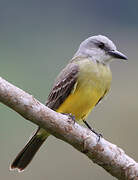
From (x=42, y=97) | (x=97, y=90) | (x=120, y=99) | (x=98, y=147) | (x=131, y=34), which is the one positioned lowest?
(x=98, y=147)

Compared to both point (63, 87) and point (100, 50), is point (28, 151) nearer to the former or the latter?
point (63, 87)

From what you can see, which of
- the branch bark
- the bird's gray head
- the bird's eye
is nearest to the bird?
the bird's gray head

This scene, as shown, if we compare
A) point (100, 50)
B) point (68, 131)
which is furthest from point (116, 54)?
point (68, 131)

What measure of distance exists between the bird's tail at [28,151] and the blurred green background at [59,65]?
10.7 ft

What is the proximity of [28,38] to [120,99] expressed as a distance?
18.4 ft

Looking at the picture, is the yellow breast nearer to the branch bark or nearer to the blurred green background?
the branch bark

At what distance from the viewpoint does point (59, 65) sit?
16484 millimetres

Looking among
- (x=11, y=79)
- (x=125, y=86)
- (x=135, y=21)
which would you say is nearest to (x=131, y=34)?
(x=135, y=21)

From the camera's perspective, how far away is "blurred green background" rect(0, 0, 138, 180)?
12.1m

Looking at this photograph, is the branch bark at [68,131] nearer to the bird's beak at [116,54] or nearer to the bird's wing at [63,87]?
the bird's wing at [63,87]

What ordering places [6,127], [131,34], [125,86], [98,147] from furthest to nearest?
[131,34] < [125,86] < [6,127] < [98,147]

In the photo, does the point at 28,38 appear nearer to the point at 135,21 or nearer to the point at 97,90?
the point at 135,21

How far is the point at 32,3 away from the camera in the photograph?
23172 mm

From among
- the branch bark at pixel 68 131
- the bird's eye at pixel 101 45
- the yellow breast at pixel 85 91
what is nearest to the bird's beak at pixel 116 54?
the bird's eye at pixel 101 45
